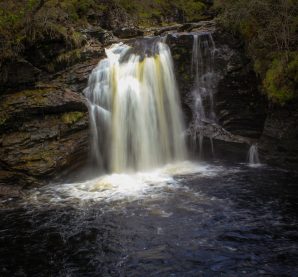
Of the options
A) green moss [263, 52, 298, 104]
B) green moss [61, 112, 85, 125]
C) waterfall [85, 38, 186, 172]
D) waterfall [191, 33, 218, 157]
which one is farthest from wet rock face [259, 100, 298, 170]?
green moss [61, 112, 85, 125]

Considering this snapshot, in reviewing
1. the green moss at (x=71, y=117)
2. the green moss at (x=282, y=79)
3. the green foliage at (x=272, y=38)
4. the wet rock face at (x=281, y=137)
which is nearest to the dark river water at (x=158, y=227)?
the wet rock face at (x=281, y=137)

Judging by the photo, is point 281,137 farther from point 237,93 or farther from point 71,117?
point 71,117

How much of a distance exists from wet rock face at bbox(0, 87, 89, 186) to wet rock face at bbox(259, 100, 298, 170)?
5987 mm

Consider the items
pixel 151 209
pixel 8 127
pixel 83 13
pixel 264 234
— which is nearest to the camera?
pixel 264 234

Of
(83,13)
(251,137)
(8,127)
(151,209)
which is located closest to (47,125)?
(8,127)

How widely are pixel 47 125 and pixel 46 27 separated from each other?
3446mm

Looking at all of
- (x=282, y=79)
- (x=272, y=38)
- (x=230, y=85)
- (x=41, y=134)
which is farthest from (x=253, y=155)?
(x=41, y=134)

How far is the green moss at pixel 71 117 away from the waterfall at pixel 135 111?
1.33ft

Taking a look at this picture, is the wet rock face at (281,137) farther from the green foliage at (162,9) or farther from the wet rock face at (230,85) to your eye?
the green foliage at (162,9)

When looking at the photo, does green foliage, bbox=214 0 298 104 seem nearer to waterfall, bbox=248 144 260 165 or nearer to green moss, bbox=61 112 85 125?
waterfall, bbox=248 144 260 165

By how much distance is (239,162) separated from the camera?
12977 millimetres

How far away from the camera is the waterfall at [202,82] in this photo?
13.4 metres

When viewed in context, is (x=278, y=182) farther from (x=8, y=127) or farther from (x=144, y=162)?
(x=8, y=127)

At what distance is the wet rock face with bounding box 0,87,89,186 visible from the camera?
11164 millimetres
